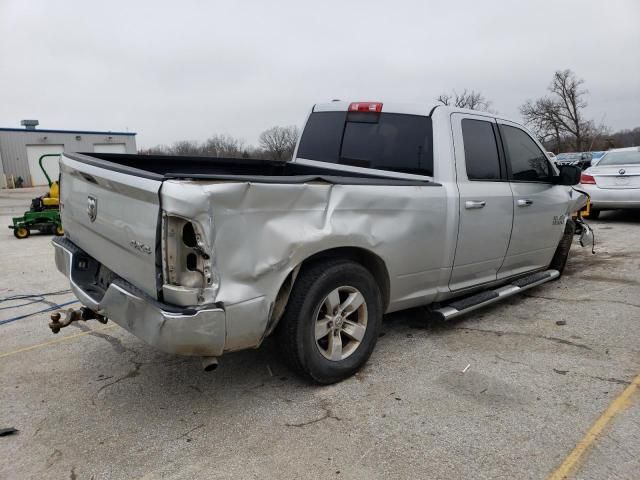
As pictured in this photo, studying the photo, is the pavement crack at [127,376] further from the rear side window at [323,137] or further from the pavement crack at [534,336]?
the pavement crack at [534,336]

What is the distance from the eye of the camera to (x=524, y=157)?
→ 490cm

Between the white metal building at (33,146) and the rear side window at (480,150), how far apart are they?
1583 inches

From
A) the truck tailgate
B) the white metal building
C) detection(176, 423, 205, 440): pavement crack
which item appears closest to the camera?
the truck tailgate

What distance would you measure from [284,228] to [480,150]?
2296 mm

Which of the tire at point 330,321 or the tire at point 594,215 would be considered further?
the tire at point 594,215

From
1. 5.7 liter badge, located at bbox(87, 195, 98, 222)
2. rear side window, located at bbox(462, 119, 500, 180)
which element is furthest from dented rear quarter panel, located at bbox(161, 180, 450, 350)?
5.7 liter badge, located at bbox(87, 195, 98, 222)

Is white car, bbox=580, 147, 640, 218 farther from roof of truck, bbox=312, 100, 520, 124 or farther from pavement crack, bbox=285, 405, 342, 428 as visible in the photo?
pavement crack, bbox=285, 405, 342, 428

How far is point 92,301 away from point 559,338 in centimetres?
369

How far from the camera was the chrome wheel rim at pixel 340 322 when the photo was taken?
128 inches

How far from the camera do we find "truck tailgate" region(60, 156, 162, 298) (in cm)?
267

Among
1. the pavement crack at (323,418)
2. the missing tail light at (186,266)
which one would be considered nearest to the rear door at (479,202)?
the pavement crack at (323,418)

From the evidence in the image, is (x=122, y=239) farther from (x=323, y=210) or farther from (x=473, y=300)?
(x=473, y=300)

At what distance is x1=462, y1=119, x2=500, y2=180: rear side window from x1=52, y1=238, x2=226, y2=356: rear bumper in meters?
2.54

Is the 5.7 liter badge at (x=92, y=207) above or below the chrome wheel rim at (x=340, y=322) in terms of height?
above
